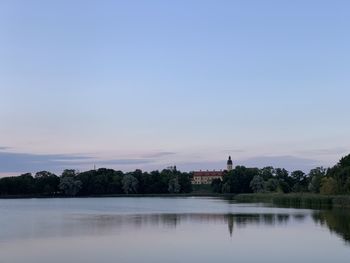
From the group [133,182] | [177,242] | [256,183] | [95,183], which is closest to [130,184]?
[133,182]

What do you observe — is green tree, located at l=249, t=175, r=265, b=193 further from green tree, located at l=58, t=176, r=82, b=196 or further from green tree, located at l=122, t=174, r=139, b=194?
green tree, located at l=58, t=176, r=82, b=196

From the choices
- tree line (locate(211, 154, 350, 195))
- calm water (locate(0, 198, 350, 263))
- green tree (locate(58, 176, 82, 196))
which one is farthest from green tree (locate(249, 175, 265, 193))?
calm water (locate(0, 198, 350, 263))

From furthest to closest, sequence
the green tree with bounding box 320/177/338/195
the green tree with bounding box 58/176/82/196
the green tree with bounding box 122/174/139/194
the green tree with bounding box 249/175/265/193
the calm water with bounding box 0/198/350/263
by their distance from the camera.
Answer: the green tree with bounding box 122/174/139/194 < the green tree with bounding box 58/176/82/196 < the green tree with bounding box 249/175/265/193 < the green tree with bounding box 320/177/338/195 < the calm water with bounding box 0/198/350/263

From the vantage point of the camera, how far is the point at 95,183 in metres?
116

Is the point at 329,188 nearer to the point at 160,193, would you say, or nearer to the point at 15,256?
the point at 15,256

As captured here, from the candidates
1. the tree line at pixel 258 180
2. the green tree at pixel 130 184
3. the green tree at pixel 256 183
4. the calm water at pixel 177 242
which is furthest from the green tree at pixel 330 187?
the green tree at pixel 130 184

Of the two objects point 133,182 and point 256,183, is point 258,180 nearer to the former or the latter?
point 256,183

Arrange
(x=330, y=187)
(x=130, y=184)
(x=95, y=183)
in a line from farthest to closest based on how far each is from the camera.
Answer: (x=130, y=184)
(x=95, y=183)
(x=330, y=187)

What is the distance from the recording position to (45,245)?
69.5 ft

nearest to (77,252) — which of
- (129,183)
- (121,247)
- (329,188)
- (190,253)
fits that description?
(121,247)

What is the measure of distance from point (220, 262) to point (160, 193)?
10586 cm

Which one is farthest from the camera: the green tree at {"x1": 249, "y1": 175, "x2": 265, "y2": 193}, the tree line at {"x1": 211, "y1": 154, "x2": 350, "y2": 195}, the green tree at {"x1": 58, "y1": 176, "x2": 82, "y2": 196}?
the green tree at {"x1": 58, "y1": 176, "x2": 82, "y2": 196}

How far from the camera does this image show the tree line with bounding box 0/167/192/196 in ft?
356

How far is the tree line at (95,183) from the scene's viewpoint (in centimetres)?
10856
